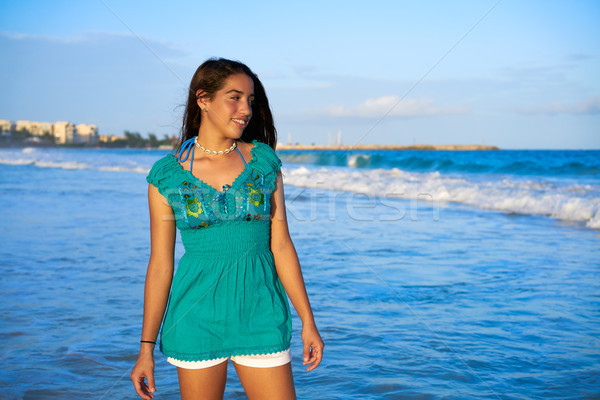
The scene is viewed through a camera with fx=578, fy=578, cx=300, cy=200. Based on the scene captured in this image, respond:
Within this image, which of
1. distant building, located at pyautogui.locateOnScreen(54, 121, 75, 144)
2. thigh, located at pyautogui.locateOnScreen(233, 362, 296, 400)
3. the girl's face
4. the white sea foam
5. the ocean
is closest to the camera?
thigh, located at pyautogui.locateOnScreen(233, 362, 296, 400)

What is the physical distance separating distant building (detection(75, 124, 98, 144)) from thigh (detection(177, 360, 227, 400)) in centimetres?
8260

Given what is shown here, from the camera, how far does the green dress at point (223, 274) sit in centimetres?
199

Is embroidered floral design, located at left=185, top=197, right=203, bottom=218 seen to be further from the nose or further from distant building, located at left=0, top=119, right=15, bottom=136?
distant building, located at left=0, top=119, right=15, bottom=136

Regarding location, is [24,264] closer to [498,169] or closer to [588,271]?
[588,271]

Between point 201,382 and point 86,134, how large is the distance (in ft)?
277

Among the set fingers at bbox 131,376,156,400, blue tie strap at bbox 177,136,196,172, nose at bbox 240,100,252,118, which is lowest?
fingers at bbox 131,376,156,400

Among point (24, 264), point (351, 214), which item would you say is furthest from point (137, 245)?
point (351, 214)

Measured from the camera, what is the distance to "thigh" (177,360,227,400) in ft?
6.55

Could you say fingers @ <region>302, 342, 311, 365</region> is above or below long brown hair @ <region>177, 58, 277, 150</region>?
below

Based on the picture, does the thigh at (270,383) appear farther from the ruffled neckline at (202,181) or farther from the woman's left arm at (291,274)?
the ruffled neckline at (202,181)

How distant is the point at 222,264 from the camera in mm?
2037

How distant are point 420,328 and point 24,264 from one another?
15.0 ft

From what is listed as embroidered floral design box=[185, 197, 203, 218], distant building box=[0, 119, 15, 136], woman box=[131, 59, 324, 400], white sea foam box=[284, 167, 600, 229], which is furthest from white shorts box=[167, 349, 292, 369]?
distant building box=[0, 119, 15, 136]

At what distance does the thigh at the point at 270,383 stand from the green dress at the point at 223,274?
0.07 m
